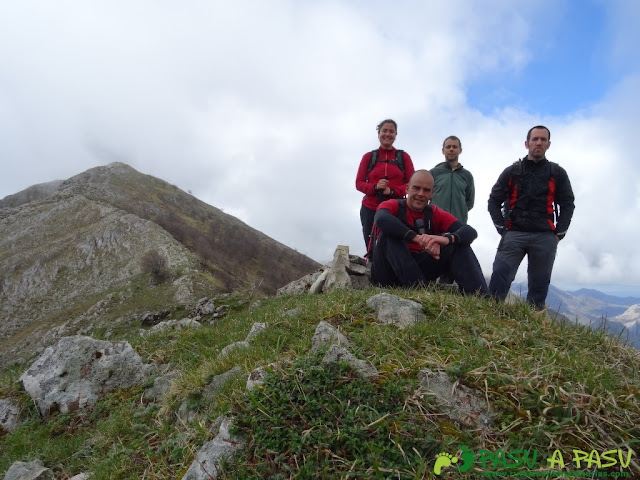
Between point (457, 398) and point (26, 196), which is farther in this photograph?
point (26, 196)

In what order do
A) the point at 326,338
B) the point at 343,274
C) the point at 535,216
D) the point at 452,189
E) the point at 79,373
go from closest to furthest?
the point at 326,338 < the point at 79,373 < the point at 535,216 < the point at 452,189 < the point at 343,274

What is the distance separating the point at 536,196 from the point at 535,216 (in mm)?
404

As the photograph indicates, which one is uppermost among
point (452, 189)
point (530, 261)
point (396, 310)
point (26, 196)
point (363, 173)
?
point (26, 196)

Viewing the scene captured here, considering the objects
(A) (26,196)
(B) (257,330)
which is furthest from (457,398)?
(A) (26,196)

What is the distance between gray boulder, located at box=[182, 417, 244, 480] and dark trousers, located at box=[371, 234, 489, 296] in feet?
15.6

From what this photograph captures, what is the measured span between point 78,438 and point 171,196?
378 feet

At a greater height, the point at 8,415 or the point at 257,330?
the point at 257,330

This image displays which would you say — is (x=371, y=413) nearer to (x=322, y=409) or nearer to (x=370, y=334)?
(x=322, y=409)

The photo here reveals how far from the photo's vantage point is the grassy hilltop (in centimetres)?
235

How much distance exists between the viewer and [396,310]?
4836mm

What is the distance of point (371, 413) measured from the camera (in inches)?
104

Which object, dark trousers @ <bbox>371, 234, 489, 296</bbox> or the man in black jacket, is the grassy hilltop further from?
the man in black jacket

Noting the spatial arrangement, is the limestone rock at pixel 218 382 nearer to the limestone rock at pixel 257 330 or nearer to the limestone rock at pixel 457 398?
the limestone rock at pixel 257 330
